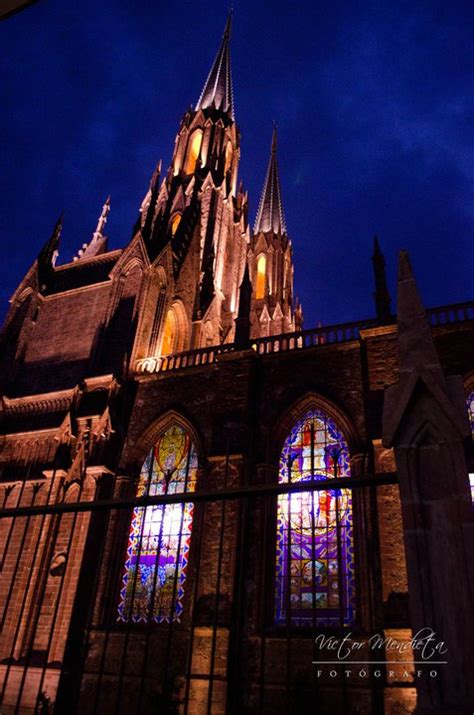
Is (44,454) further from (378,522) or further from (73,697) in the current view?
(378,522)

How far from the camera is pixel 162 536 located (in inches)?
541

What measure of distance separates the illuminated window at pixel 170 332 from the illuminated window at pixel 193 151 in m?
14.9

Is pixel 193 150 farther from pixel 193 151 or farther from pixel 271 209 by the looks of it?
pixel 271 209

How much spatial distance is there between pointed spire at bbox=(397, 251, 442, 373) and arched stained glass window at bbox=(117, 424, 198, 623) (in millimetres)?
9907

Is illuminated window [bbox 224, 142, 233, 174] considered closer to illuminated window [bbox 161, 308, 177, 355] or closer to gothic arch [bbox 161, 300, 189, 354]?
gothic arch [bbox 161, 300, 189, 354]

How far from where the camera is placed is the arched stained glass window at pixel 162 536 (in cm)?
1305

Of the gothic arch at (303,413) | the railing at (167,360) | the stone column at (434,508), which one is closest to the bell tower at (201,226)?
the railing at (167,360)

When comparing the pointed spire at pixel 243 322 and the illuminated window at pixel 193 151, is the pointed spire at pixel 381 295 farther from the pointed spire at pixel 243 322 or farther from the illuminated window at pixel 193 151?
the illuminated window at pixel 193 151

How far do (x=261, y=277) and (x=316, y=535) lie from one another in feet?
87.6

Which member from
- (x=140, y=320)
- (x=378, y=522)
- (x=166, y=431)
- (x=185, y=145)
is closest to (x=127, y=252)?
(x=140, y=320)

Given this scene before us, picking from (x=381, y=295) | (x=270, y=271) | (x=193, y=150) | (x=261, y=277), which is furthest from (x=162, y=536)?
(x=193, y=150)

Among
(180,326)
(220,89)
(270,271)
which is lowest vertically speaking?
(180,326)

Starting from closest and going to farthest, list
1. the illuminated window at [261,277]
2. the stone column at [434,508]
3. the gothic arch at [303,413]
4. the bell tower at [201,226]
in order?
the stone column at [434,508]
the gothic arch at [303,413]
the bell tower at [201,226]
the illuminated window at [261,277]

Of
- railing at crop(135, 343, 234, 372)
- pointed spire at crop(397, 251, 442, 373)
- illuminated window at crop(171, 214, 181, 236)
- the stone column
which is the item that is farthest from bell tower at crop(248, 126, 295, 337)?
the stone column
